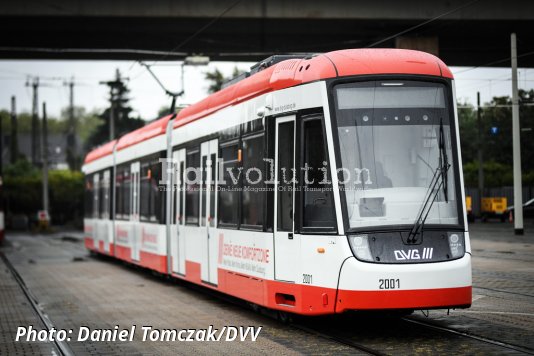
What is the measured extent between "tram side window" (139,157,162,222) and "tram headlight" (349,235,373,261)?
9.60 metres

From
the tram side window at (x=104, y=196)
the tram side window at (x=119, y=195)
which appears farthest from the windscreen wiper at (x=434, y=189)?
the tram side window at (x=104, y=196)

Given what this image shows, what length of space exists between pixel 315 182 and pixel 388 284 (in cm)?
161

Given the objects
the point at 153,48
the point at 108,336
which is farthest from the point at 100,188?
the point at 108,336

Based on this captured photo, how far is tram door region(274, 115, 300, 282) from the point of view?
11.8 meters

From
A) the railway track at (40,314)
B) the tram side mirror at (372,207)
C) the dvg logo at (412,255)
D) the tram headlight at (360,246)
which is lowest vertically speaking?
the railway track at (40,314)

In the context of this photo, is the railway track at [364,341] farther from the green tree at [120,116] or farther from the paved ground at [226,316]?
the green tree at [120,116]

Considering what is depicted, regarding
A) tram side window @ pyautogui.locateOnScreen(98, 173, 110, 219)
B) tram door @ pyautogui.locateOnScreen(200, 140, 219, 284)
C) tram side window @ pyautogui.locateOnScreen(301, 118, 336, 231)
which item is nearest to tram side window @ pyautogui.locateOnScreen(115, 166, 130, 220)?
tram side window @ pyautogui.locateOnScreen(98, 173, 110, 219)

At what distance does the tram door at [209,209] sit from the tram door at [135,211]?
6711 mm

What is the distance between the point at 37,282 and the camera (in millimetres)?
21781

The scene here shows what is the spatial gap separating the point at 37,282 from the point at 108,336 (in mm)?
10141

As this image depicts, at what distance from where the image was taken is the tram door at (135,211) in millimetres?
22844

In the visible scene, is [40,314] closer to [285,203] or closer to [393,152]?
[285,203]
